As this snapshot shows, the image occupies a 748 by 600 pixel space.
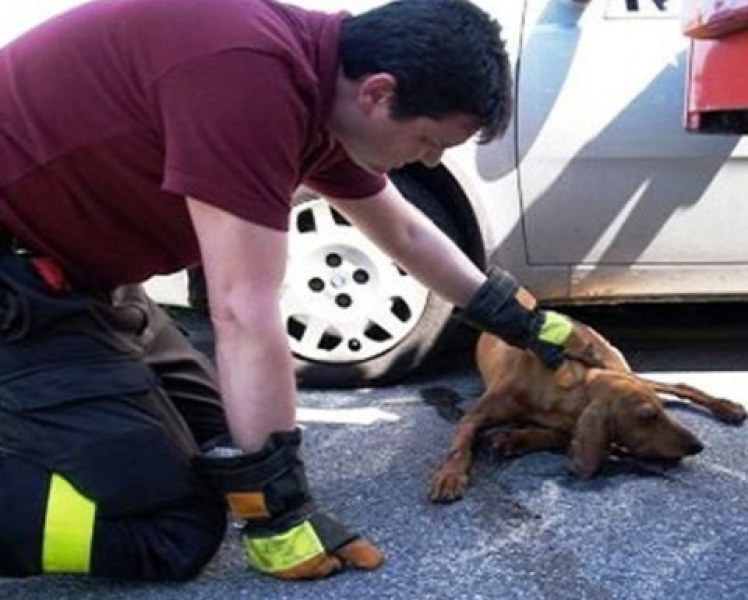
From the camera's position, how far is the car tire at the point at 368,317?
13.0 ft

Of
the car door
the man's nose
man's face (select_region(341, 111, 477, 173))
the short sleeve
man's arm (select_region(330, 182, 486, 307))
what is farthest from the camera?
the car door

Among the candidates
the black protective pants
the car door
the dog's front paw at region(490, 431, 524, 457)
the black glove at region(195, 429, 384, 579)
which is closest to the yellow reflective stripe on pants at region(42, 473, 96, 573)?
the black protective pants

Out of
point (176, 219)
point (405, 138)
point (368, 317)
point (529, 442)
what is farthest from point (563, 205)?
point (176, 219)

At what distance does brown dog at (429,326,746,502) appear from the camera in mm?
3105

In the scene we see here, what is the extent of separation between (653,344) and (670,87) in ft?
3.44

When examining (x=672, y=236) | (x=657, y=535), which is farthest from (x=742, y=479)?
(x=672, y=236)

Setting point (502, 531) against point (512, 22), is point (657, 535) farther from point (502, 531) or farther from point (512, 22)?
point (512, 22)

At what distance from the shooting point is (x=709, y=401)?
3650 mm

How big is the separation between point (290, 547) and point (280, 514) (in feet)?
0.25

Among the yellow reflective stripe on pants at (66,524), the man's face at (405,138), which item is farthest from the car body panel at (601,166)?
the yellow reflective stripe on pants at (66,524)

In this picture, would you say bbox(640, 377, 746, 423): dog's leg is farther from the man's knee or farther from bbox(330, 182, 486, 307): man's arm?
the man's knee

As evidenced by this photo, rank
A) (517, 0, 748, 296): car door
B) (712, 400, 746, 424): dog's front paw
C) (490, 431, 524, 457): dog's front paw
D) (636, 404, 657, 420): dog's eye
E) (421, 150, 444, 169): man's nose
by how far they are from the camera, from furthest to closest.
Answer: (517, 0, 748, 296): car door < (712, 400, 746, 424): dog's front paw < (490, 431, 524, 457): dog's front paw < (636, 404, 657, 420): dog's eye < (421, 150, 444, 169): man's nose

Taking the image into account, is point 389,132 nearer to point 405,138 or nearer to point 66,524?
point 405,138

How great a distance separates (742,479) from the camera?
313 centimetres
